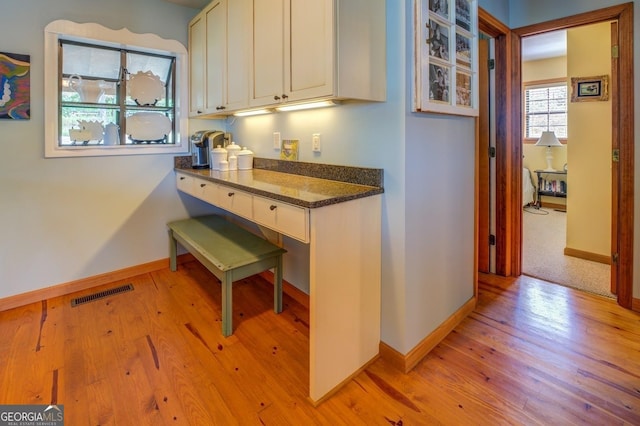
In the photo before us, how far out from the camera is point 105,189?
9.26 ft

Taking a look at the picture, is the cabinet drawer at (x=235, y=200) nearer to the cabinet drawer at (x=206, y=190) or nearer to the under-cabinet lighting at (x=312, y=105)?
the cabinet drawer at (x=206, y=190)

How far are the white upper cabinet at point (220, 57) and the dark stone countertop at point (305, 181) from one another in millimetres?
495

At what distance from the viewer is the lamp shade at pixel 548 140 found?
227 inches

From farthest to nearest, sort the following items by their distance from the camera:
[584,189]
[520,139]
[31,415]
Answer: [584,189] → [520,139] → [31,415]

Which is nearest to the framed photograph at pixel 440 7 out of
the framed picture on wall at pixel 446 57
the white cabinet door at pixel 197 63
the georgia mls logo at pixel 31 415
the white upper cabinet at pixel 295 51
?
the framed picture on wall at pixel 446 57

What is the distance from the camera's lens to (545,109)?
6.22 m

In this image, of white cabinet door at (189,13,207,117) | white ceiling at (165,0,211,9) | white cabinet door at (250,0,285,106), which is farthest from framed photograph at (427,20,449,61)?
white ceiling at (165,0,211,9)

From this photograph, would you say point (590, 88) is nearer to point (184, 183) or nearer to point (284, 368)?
point (284, 368)

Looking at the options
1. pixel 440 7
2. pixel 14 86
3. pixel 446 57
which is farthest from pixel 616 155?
pixel 14 86

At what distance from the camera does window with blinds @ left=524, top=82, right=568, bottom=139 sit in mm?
6023

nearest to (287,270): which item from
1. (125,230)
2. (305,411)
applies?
(305,411)

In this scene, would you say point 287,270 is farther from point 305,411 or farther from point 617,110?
point 617,110

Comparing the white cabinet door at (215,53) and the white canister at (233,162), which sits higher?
the white cabinet door at (215,53)

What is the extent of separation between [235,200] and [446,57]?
1.44 m
